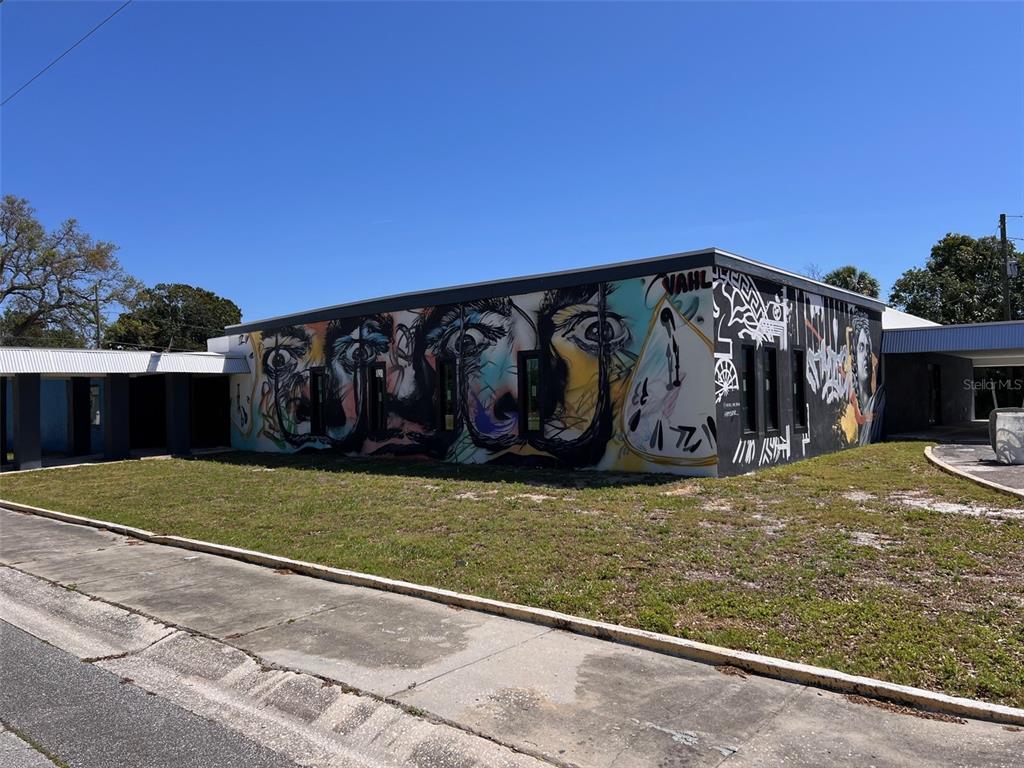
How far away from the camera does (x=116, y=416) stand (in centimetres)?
2105

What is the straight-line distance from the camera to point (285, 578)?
288 inches

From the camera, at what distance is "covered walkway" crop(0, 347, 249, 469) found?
1919cm

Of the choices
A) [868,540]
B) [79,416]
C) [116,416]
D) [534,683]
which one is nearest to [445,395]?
[116,416]

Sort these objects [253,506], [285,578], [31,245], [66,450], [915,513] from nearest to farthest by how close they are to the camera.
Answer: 1. [285,578]
2. [915,513]
3. [253,506]
4. [66,450]
5. [31,245]

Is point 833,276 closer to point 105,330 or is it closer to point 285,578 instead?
point 285,578

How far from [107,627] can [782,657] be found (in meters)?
5.51

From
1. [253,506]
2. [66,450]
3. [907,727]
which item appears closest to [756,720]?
[907,727]

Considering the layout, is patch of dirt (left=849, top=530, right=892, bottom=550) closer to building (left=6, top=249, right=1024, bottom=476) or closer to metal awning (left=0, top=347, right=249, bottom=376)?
building (left=6, top=249, right=1024, bottom=476)

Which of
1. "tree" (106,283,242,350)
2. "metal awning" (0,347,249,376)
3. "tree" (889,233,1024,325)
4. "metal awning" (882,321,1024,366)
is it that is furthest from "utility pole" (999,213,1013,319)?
"tree" (106,283,242,350)

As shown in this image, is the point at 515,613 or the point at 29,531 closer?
the point at 515,613

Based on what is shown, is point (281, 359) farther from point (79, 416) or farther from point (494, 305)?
point (494, 305)

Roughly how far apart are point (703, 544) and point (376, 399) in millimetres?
13082

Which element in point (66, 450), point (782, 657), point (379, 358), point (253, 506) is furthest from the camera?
point (66, 450)

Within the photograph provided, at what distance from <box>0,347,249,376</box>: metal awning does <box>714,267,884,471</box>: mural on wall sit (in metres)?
16.5
